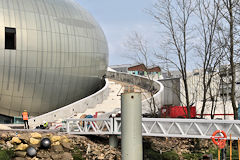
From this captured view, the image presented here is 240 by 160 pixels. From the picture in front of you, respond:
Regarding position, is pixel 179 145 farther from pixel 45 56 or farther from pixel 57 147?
pixel 45 56

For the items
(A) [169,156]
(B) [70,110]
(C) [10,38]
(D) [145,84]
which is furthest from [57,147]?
(D) [145,84]

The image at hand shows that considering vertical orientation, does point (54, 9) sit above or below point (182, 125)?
above

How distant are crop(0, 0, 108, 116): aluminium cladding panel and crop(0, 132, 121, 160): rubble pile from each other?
10.9 m

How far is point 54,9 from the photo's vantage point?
31812mm

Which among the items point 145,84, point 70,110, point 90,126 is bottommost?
point 90,126

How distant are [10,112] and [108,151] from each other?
15.5 metres

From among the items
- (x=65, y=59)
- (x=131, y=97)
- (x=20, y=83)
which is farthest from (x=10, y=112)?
(x=131, y=97)

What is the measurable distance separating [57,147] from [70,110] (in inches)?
520

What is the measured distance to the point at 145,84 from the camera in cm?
4591

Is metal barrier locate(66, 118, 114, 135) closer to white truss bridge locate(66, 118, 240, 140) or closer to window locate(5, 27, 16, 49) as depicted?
white truss bridge locate(66, 118, 240, 140)

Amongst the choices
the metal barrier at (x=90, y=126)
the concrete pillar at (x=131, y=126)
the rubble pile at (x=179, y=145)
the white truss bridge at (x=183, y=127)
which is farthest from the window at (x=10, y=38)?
the concrete pillar at (x=131, y=126)

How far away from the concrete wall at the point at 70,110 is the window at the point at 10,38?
6.43 meters

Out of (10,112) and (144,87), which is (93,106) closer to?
(10,112)

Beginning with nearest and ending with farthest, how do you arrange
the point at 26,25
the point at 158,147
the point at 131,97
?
1. the point at 131,97
2. the point at 158,147
3. the point at 26,25
